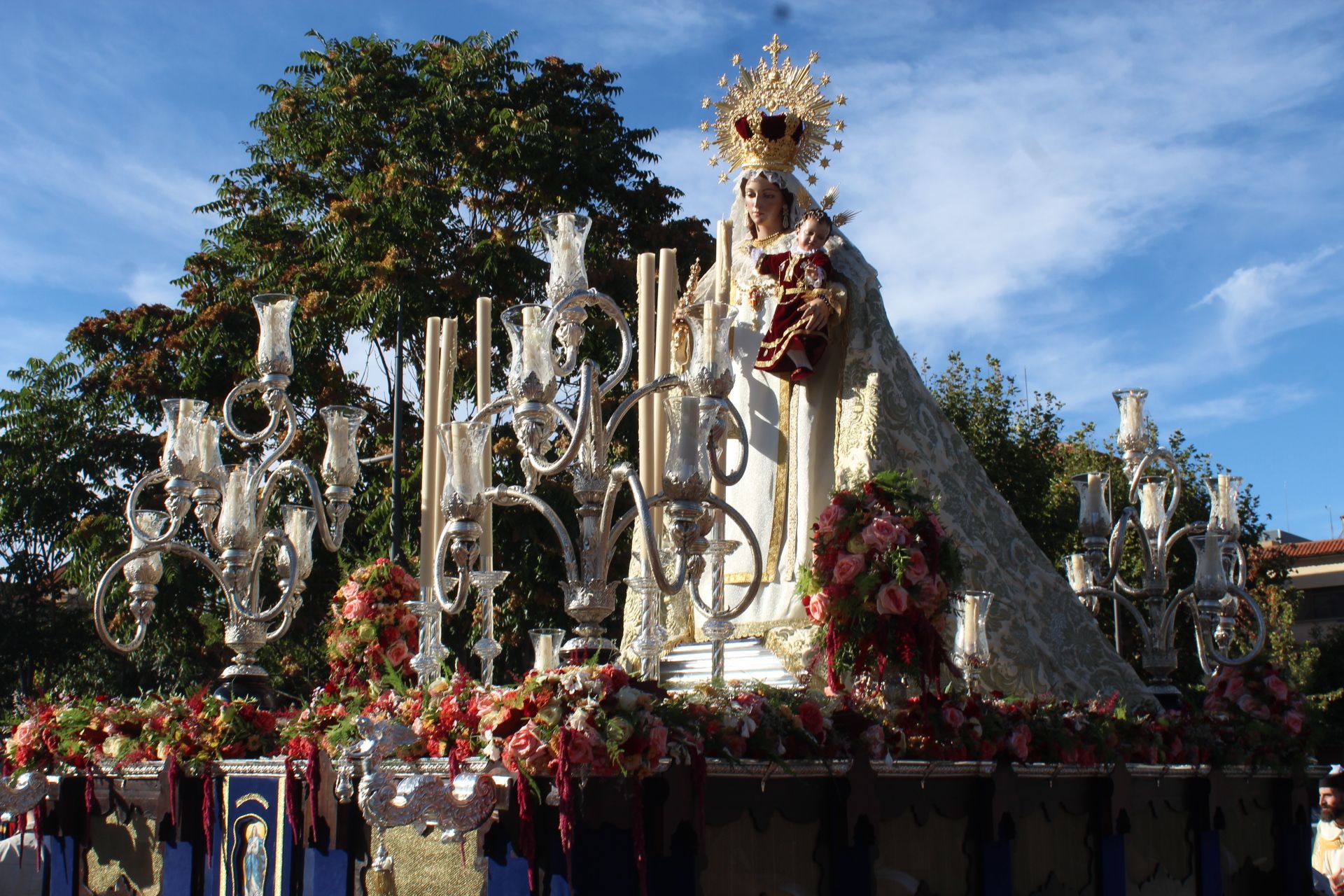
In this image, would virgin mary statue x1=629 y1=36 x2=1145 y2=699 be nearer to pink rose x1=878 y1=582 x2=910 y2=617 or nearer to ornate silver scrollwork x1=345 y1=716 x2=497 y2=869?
pink rose x1=878 y1=582 x2=910 y2=617

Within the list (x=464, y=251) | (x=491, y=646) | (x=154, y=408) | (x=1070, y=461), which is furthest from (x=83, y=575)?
(x=1070, y=461)

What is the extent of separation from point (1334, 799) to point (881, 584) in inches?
153

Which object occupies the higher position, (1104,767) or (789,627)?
→ (789,627)

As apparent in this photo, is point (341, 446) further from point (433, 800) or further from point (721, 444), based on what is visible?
point (433, 800)

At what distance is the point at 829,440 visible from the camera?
9781 mm

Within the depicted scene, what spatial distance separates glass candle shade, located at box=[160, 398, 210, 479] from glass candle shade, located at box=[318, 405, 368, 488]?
0.77m

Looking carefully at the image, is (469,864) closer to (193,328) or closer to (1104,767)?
(1104,767)

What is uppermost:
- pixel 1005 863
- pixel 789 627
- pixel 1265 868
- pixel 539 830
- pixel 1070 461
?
pixel 1070 461

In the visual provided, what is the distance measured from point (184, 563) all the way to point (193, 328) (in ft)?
9.91

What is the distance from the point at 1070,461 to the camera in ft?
83.1

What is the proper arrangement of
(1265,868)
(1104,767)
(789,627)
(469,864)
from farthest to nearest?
1. (1265,868)
2. (789,627)
3. (1104,767)
4. (469,864)

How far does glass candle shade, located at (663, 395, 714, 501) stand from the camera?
19.9 ft

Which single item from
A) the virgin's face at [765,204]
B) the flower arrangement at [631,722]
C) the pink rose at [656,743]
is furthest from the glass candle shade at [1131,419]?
the pink rose at [656,743]

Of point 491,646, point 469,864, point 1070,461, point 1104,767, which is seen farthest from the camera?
point 1070,461
